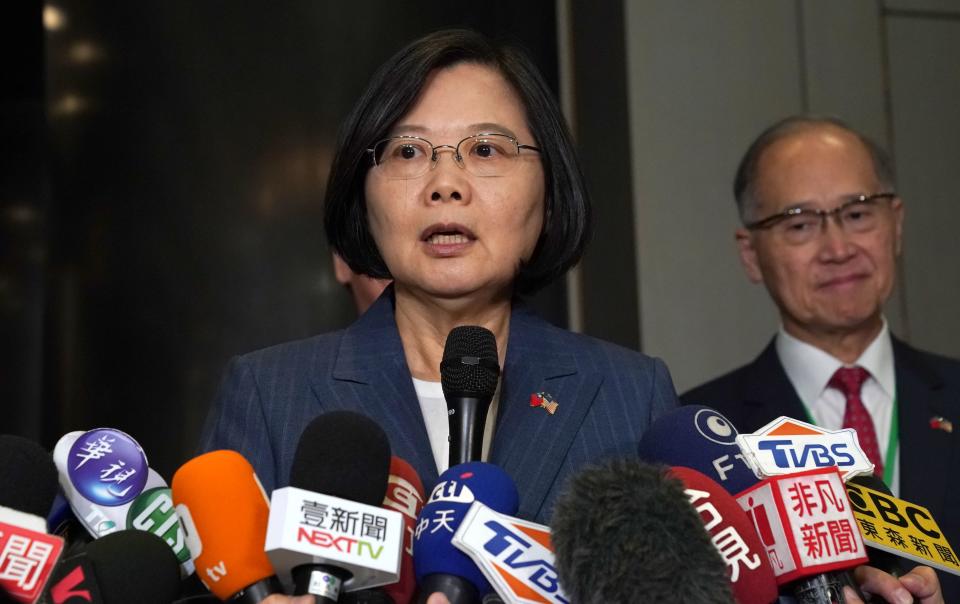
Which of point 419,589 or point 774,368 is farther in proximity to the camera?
point 774,368

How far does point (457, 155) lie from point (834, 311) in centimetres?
158

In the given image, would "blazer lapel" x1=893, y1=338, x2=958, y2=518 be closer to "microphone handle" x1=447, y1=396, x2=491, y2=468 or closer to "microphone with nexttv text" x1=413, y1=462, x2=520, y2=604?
"microphone handle" x1=447, y1=396, x2=491, y2=468

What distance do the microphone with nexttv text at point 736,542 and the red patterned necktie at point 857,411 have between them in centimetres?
169

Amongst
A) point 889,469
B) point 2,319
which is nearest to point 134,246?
point 2,319

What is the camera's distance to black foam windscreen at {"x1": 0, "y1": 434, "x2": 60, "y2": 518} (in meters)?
1.20

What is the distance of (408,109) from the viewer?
6.56 feet

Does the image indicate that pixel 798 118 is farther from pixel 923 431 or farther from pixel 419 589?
pixel 419 589

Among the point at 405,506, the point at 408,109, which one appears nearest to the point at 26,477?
the point at 405,506

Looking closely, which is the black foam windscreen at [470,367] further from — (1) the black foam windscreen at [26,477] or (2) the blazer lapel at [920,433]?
(2) the blazer lapel at [920,433]

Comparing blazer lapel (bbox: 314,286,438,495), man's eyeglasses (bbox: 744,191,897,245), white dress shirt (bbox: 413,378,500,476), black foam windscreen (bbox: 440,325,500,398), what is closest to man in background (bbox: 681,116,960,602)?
man's eyeglasses (bbox: 744,191,897,245)

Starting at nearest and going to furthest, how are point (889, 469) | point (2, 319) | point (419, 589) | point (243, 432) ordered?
A: point (419, 589) < point (243, 432) < point (889, 469) < point (2, 319)

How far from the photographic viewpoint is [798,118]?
346 cm

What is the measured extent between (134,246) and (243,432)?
7.91ft

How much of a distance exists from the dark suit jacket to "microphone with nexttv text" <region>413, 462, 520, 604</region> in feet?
5.84
